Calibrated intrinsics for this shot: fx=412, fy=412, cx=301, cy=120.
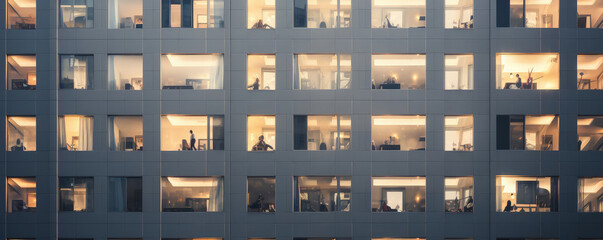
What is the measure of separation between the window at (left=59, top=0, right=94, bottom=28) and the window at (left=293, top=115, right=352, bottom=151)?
13771mm

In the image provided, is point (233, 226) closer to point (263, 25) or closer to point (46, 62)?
point (263, 25)

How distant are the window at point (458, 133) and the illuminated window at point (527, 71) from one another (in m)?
2.98

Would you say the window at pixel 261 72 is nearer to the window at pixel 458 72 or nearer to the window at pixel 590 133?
the window at pixel 458 72

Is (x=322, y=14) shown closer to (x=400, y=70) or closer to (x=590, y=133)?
(x=400, y=70)

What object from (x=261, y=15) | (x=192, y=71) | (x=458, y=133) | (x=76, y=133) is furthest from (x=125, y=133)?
(x=458, y=133)

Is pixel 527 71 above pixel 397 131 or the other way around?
above

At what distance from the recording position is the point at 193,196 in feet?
80.2

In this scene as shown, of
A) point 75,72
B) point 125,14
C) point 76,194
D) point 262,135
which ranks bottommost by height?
point 76,194

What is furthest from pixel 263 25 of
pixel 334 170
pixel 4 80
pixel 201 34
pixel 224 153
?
pixel 4 80

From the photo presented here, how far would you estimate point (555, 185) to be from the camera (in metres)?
24.4

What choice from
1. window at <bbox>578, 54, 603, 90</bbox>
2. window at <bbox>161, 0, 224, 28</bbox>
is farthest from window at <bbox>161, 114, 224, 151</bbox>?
window at <bbox>578, 54, 603, 90</bbox>

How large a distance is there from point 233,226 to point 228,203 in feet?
4.50

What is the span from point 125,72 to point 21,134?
717 centimetres

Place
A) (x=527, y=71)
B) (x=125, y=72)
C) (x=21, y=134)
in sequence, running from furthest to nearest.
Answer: (x=527, y=71) < (x=125, y=72) < (x=21, y=134)
